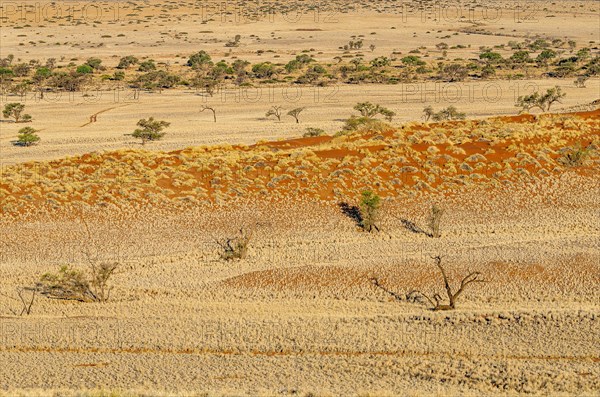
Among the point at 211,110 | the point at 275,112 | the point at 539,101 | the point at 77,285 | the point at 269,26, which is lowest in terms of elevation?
the point at 77,285

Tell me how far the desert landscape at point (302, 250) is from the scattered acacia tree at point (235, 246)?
0.08 metres

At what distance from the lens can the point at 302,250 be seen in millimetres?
26844

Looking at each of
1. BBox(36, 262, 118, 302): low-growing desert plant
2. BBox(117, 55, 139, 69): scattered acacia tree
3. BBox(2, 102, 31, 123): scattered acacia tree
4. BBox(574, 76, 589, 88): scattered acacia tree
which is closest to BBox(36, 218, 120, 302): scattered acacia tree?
BBox(36, 262, 118, 302): low-growing desert plant

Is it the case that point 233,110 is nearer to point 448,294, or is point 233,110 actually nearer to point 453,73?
point 453,73

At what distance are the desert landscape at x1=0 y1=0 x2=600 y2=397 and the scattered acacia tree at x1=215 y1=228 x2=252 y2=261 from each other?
8cm

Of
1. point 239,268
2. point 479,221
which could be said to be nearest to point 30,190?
point 239,268

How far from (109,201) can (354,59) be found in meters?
71.2

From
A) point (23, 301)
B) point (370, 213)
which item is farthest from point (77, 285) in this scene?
point (370, 213)

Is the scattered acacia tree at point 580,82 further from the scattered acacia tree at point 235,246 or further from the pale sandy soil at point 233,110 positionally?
the scattered acacia tree at point 235,246

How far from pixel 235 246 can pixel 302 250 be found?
2.39m

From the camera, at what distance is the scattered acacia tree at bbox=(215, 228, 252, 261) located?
85.8 feet

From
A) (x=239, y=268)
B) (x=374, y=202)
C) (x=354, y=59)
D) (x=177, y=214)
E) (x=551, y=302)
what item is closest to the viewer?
(x=551, y=302)

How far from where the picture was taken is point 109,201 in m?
32.2

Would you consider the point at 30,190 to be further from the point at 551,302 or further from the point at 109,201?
the point at 551,302
